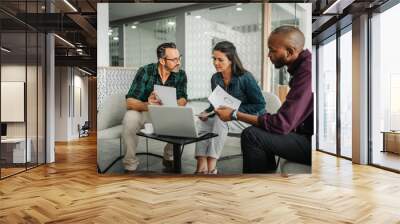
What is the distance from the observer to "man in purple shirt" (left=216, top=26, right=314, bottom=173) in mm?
6059

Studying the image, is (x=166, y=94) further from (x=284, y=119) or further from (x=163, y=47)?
(x=284, y=119)

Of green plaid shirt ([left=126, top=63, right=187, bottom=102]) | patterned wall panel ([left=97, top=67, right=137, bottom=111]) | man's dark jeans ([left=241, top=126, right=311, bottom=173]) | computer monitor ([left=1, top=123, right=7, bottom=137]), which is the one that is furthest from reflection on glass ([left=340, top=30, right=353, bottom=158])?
computer monitor ([left=1, top=123, right=7, bottom=137])

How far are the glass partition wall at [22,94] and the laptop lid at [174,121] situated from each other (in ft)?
8.30

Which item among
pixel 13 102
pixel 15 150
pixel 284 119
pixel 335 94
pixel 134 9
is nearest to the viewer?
pixel 284 119

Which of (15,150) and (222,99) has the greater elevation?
(222,99)

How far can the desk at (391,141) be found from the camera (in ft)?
23.2

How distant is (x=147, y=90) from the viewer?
622 cm

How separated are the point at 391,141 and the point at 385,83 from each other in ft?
3.71

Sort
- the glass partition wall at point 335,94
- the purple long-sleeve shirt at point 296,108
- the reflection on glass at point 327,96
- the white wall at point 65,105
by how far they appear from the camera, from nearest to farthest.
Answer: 1. the purple long-sleeve shirt at point 296,108
2. the glass partition wall at point 335,94
3. the reflection on glass at point 327,96
4. the white wall at point 65,105

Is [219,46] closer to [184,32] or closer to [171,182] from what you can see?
[184,32]

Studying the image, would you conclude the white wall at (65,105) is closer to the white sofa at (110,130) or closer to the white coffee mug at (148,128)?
the white sofa at (110,130)

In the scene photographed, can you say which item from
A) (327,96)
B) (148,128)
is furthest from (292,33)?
(327,96)

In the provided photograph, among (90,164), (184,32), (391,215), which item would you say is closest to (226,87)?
(184,32)

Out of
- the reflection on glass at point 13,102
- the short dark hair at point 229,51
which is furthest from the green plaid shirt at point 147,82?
the reflection on glass at point 13,102
